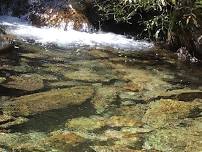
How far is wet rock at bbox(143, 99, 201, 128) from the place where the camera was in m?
5.88

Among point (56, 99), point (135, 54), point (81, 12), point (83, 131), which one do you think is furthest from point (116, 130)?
point (81, 12)

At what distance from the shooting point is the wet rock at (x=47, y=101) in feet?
19.6

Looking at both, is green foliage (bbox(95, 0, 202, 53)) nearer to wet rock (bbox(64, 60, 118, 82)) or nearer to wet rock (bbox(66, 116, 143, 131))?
wet rock (bbox(64, 60, 118, 82))

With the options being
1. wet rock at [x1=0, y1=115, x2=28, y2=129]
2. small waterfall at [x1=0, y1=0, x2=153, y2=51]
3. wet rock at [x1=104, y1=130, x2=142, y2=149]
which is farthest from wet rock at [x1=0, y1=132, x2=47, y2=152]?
small waterfall at [x1=0, y1=0, x2=153, y2=51]

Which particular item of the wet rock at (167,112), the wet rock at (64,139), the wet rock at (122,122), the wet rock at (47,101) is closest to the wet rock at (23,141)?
the wet rock at (64,139)

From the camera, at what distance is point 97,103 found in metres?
6.45

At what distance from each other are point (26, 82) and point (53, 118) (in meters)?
1.52

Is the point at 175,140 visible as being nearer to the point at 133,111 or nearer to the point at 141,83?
the point at 133,111

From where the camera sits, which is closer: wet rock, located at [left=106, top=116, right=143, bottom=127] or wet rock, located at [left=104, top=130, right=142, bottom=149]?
wet rock, located at [left=104, top=130, right=142, bottom=149]

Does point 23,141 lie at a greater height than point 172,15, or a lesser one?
lesser

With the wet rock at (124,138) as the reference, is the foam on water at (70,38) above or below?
above

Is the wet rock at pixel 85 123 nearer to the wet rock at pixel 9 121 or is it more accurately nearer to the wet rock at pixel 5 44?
the wet rock at pixel 9 121

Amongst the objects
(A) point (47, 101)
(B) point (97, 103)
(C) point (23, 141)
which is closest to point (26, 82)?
(A) point (47, 101)

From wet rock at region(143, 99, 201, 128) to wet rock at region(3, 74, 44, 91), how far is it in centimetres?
186
